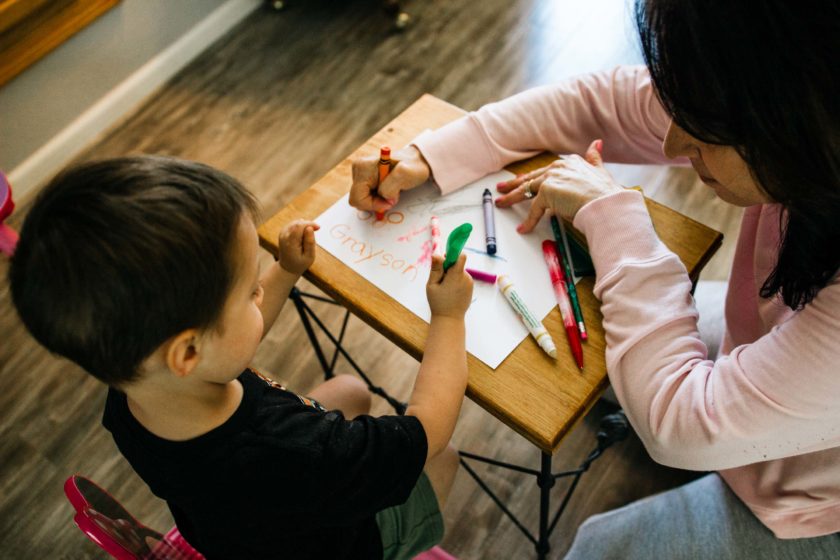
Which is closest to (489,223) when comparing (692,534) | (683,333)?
(683,333)

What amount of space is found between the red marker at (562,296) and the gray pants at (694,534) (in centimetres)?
33

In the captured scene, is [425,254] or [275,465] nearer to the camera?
[275,465]

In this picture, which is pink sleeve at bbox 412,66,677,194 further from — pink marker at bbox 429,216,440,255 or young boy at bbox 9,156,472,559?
young boy at bbox 9,156,472,559

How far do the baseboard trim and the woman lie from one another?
1.59 m

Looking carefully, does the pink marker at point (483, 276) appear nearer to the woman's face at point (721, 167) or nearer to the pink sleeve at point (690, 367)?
the pink sleeve at point (690, 367)

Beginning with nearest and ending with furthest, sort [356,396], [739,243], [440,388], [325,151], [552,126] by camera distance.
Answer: [440,388], [739,243], [552,126], [356,396], [325,151]

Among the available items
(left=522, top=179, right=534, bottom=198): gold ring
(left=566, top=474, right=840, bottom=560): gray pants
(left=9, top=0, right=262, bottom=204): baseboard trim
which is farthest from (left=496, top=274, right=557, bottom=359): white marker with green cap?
(left=9, top=0, right=262, bottom=204): baseboard trim

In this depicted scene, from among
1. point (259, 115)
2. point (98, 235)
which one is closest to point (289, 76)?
point (259, 115)

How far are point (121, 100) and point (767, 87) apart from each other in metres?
2.15

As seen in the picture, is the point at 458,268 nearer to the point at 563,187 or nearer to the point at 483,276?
the point at 483,276

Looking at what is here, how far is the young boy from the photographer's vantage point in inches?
21.6

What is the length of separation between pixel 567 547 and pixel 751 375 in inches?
29.0

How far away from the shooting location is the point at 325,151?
2.04 metres

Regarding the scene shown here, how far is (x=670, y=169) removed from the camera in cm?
187
